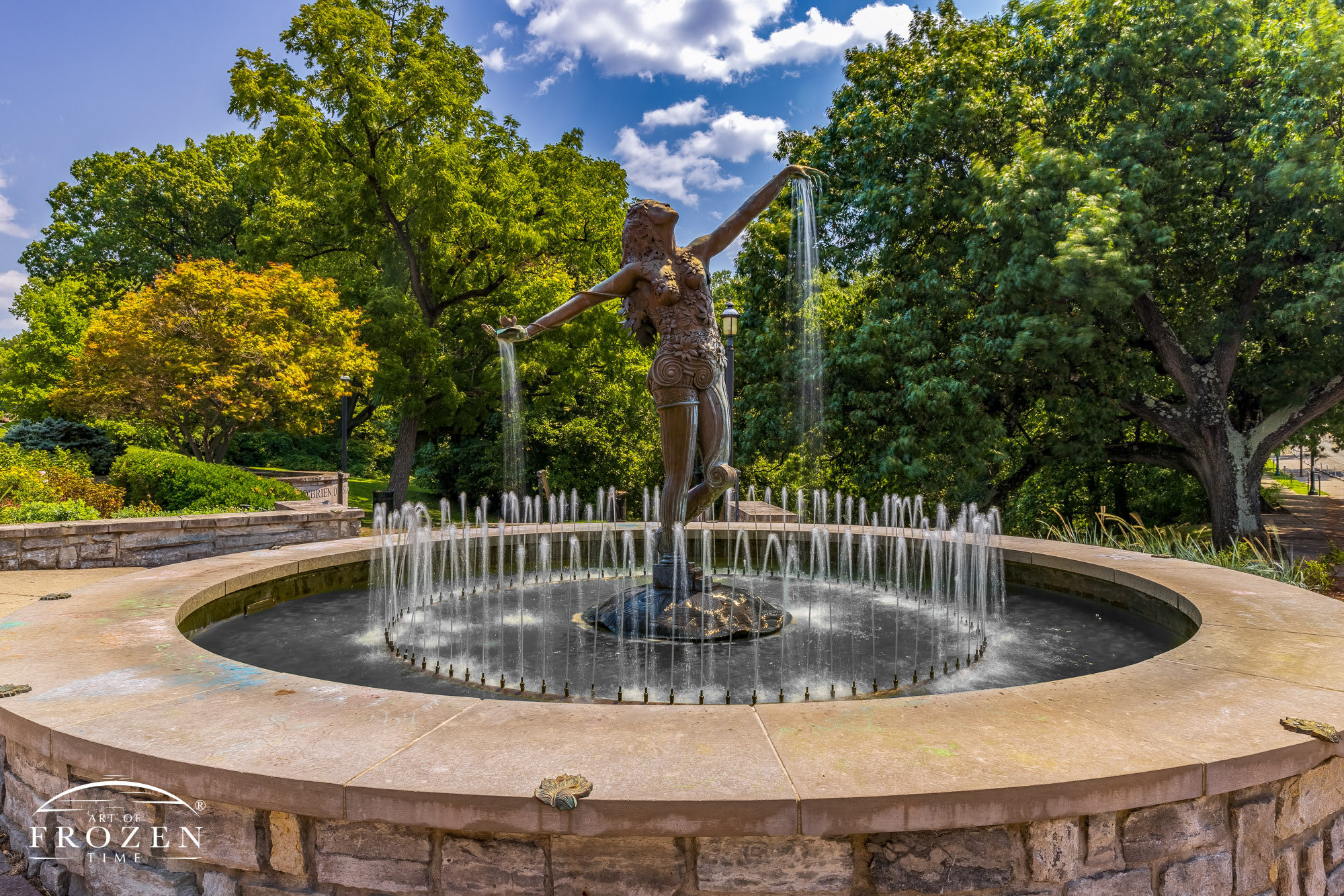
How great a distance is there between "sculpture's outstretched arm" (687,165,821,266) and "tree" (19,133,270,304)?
28.7 m

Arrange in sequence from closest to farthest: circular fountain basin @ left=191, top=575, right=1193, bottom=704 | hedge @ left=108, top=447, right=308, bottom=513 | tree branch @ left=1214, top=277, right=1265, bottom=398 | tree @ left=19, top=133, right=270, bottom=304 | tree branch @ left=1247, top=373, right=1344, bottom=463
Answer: circular fountain basin @ left=191, top=575, right=1193, bottom=704
hedge @ left=108, top=447, right=308, bottom=513
tree branch @ left=1214, top=277, right=1265, bottom=398
tree branch @ left=1247, top=373, right=1344, bottom=463
tree @ left=19, top=133, right=270, bottom=304

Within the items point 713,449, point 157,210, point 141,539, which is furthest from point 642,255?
point 157,210

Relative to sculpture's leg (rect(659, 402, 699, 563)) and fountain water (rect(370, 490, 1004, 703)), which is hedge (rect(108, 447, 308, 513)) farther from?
sculpture's leg (rect(659, 402, 699, 563))

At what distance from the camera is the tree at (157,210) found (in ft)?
94.0

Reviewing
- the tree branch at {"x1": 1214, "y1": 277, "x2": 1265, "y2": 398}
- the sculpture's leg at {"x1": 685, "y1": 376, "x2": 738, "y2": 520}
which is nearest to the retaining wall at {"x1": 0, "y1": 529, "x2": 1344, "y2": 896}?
the sculpture's leg at {"x1": 685, "y1": 376, "x2": 738, "y2": 520}

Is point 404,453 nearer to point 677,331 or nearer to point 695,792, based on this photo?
point 677,331

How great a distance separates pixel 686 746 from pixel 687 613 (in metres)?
2.68

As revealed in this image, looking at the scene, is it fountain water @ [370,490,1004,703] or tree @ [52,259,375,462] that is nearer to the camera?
fountain water @ [370,490,1004,703]

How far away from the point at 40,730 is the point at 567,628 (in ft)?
10.5

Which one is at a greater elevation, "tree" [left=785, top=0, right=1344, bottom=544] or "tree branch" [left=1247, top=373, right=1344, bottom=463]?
"tree" [left=785, top=0, right=1344, bottom=544]

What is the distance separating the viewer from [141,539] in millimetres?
8414

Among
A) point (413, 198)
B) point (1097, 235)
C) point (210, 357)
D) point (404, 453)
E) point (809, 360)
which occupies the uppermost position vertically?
point (413, 198)

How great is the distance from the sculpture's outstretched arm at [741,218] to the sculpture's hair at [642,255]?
317 millimetres

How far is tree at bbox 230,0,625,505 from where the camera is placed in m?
18.0
